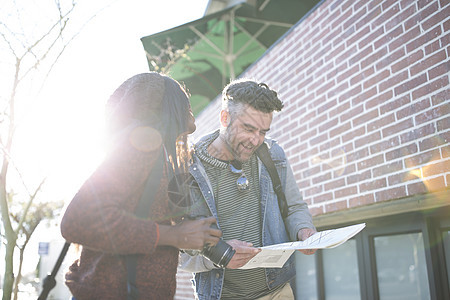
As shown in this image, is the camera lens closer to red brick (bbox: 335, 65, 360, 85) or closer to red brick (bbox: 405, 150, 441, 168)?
red brick (bbox: 405, 150, 441, 168)

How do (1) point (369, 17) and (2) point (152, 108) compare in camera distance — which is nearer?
(2) point (152, 108)

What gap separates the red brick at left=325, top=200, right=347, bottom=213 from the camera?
11.5ft

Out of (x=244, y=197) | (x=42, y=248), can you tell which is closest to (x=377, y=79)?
(x=244, y=197)

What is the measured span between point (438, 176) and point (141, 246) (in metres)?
2.14

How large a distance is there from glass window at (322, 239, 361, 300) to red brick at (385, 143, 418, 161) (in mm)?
1000

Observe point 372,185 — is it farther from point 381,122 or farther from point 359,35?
point 359,35

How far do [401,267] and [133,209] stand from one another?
8.41ft

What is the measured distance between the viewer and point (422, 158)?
9.20 ft

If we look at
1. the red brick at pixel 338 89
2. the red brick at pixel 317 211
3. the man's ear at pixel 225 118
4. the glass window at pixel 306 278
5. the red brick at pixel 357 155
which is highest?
the red brick at pixel 338 89

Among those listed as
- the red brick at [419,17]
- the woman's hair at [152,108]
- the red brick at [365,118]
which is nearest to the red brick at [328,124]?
the red brick at [365,118]

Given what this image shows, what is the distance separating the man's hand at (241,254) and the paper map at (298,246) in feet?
0.07

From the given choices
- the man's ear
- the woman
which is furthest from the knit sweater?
the man's ear

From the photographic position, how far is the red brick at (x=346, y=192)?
11.2 ft

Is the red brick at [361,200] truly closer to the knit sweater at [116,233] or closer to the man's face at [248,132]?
the man's face at [248,132]
